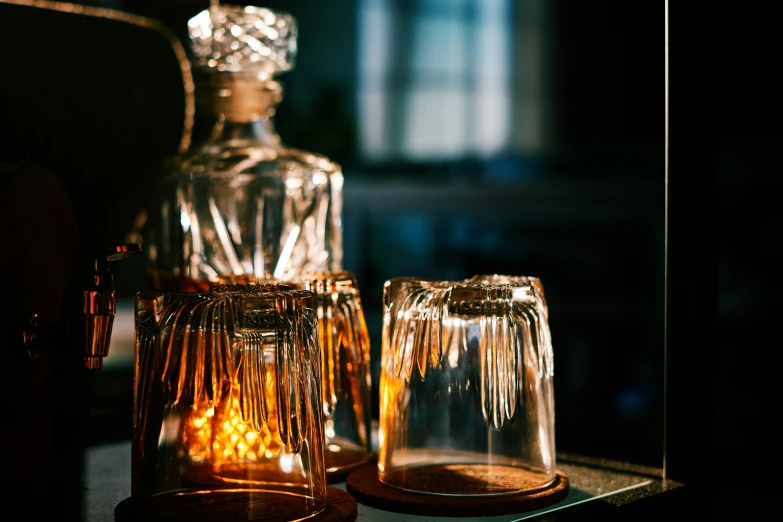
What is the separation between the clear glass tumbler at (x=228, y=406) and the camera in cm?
54

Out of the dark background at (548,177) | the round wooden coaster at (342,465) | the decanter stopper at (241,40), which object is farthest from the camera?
the dark background at (548,177)

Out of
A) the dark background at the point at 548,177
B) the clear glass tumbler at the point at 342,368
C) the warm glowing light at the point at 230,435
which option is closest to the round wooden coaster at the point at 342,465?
the clear glass tumbler at the point at 342,368

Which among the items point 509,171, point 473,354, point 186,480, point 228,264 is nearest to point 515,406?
point 473,354

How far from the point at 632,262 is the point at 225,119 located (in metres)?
2.83

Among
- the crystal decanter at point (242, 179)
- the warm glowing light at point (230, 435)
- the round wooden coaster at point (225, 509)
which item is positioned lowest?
the round wooden coaster at point (225, 509)

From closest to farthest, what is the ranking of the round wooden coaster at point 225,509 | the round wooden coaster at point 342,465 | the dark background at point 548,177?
the round wooden coaster at point 225,509
the round wooden coaster at point 342,465
the dark background at point 548,177

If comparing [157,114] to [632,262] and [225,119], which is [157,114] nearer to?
[225,119]

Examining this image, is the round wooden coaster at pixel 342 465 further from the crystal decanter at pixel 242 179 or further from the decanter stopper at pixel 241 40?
the decanter stopper at pixel 241 40

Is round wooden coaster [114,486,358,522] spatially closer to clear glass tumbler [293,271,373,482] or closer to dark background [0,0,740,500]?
clear glass tumbler [293,271,373,482]

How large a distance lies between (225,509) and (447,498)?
0.13 m

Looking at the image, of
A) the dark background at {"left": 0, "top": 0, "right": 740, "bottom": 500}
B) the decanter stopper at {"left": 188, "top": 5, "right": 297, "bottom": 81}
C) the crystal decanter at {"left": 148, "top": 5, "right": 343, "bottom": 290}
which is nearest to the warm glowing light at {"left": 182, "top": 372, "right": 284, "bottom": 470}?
the crystal decanter at {"left": 148, "top": 5, "right": 343, "bottom": 290}

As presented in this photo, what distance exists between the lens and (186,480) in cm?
57

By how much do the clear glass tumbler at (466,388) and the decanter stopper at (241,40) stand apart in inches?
11.7

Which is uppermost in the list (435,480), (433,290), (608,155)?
(608,155)
